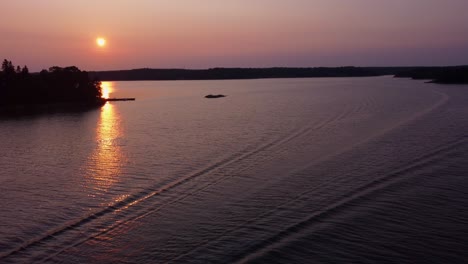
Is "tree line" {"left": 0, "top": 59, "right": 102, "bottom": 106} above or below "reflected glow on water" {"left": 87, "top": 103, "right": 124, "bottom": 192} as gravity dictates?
above

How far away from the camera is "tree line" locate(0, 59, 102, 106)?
7950cm

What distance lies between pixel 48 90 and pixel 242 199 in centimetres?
7508

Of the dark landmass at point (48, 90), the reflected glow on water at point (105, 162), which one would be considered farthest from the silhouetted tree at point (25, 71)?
the reflected glow on water at point (105, 162)

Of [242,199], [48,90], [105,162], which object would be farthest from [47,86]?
[242,199]

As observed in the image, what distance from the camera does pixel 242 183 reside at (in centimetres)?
1956

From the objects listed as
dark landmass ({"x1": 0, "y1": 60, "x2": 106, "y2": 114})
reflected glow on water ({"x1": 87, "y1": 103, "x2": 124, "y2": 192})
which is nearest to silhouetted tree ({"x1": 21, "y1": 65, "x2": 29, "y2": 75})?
dark landmass ({"x1": 0, "y1": 60, "x2": 106, "y2": 114})

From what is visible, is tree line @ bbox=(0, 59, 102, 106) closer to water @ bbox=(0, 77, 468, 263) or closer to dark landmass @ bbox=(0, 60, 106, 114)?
dark landmass @ bbox=(0, 60, 106, 114)

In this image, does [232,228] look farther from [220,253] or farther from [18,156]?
[18,156]

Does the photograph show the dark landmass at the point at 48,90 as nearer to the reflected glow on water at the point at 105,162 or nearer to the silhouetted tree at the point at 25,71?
the silhouetted tree at the point at 25,71

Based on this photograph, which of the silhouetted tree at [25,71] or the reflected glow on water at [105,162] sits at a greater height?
the silhouetted tree at [25,71]

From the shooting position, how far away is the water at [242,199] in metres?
12.5

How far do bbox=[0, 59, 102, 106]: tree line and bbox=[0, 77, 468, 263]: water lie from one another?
5122 centimetres

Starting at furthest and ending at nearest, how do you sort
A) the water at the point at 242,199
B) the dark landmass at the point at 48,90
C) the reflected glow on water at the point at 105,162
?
1. the dark landmass at the point at 48,90
2. the reflected glow on water at the point at 105,162
3. the water at the point at 242,199

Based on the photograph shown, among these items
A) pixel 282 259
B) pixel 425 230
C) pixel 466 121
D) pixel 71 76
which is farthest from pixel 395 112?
pixel 71 76
